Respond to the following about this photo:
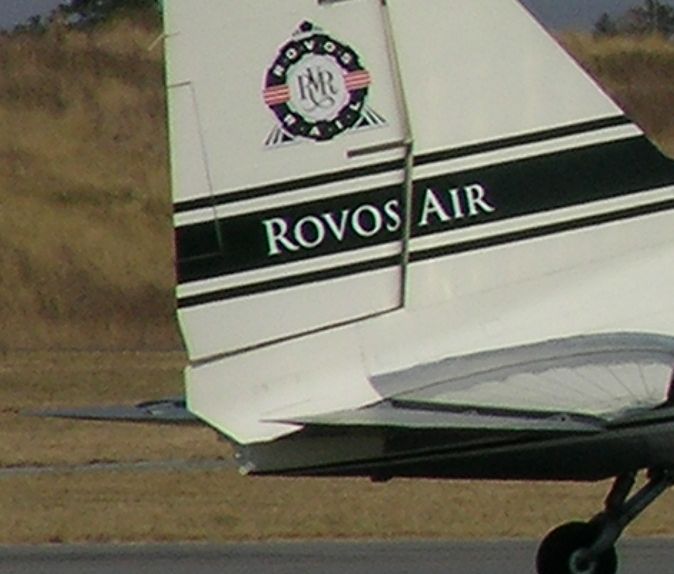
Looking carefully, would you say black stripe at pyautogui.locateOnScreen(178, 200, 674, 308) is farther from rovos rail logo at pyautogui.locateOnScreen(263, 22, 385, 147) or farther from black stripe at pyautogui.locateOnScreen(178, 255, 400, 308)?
rovos rail logo at pyautogui.locateOnScreen(263, 22, 385, 147)

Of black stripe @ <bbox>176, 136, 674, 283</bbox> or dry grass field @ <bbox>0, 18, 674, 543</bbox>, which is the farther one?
dry grass field @ <bbox>0, 18, 674, 543</bbox>

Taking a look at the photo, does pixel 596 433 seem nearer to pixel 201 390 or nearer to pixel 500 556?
pixel 201 390

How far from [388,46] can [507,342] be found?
4.45 feet

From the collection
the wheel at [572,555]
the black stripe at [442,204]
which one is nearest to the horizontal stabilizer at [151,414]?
the black stripe at [442,204]

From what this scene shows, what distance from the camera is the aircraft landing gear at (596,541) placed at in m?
11.8

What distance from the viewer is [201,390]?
36.7 feet

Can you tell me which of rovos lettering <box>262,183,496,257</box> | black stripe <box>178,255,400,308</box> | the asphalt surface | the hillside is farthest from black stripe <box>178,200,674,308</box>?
the hillside

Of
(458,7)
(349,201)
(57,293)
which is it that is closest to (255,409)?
(349,201)

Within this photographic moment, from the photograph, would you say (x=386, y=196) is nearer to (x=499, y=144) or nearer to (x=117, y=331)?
(x=499, y=144)

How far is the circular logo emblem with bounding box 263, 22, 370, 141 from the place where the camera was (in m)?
11.3

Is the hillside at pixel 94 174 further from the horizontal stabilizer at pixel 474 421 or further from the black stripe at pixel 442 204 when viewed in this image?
the horizontal stabilizer at pixel 474 421

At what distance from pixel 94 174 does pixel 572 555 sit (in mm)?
31949

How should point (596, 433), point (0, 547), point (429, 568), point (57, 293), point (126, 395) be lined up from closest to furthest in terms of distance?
1. point (596, 433)
2. point (429, 568)
3. point (0, 547)
4. point (126, 395)
5. point (57, 293)

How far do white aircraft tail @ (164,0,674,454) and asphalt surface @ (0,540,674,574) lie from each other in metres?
2.60
